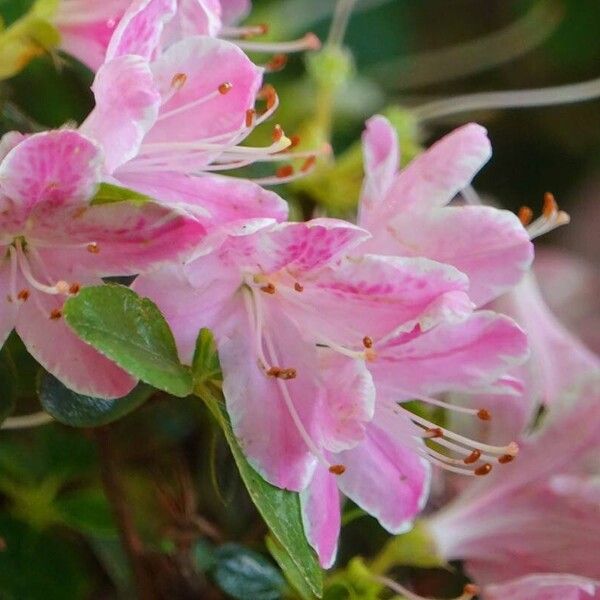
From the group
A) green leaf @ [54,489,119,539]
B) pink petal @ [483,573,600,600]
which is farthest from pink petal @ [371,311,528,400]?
green leaf @ [54,489,119,539]

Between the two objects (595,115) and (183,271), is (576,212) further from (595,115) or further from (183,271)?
(183,271)

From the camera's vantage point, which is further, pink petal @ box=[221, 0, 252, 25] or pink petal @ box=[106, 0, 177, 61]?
pink petal @ box=[221, 0, 252, 25]

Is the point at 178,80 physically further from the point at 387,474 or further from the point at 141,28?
the point at 387,474

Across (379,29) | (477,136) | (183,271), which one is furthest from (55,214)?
(379,29)

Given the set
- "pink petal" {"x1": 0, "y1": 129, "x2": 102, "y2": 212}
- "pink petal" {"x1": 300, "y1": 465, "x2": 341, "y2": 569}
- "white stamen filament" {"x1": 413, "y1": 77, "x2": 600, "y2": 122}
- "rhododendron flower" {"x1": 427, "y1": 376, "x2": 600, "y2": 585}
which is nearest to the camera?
"pink petal" {"x1": 0, "y1": 129, "x2": 102, "y2": 212}

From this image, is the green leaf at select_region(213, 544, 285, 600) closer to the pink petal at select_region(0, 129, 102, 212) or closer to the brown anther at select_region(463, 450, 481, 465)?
the brown anther at select_region(463, 450, 481, 465)

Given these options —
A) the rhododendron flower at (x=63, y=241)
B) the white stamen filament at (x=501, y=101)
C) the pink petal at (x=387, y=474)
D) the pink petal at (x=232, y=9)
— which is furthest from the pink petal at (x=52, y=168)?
the white stamen filament at (x=501, y=101)

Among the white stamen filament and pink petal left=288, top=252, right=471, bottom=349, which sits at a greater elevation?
pink petal left=288, top=252, right=471, bottom=349
